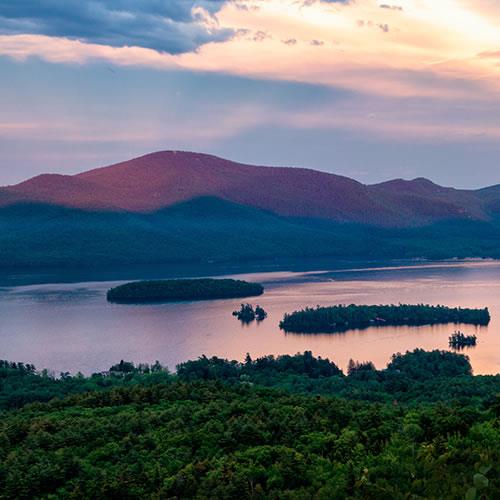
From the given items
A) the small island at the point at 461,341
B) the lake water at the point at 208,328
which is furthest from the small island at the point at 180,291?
the small island at the point at 461,341

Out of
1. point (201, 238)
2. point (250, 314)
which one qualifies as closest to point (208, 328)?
point (250, 314)

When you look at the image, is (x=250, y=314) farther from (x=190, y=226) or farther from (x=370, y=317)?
(x=190, y=226)

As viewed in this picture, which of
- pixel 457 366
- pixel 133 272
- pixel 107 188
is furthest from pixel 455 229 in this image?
pixel 457 366

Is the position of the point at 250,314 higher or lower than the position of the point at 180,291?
lower

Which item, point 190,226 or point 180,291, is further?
point 190,226

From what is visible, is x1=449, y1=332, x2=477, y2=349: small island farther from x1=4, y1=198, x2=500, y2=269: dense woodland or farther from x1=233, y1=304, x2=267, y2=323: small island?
x1=4, y1=198, x2=500, y2=269: dense woodland

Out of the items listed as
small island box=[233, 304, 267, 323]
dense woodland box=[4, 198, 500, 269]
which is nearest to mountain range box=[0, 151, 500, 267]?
dense woodland box=[4, 198, 500, 269]

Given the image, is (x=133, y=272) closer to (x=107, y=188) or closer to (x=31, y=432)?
(x=107, y=188)
